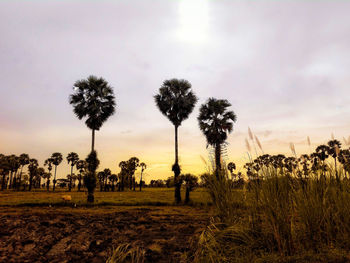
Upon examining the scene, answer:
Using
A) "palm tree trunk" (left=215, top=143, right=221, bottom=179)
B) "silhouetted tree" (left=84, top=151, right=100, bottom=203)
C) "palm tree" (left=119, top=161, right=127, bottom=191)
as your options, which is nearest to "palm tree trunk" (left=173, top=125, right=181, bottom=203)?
"silhouetted tree" (left=84, top=151, right=100, bottom=203)

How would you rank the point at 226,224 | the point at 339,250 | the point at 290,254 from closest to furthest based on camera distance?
the point at 339,250 → the point at 290,254 → the point at 226,224

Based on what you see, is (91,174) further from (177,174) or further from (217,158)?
(217,158)

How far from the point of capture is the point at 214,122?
30781 millimetres

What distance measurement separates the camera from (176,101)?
32.4 meters

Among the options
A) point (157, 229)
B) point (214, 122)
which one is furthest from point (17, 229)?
point (214, 122)

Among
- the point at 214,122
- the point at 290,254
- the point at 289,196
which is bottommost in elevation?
the point at 290,254

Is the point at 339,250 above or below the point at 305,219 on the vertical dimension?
below

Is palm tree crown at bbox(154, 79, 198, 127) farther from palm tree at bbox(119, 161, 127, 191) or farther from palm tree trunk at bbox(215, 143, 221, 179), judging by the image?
palm tree at bbox(119, 161, 127, 191)

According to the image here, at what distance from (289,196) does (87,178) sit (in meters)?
26.8

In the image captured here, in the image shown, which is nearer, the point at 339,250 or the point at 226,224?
the point at 339,250

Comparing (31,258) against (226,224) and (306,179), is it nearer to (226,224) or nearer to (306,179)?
(226,224)

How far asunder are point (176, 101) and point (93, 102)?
10032 millimetres

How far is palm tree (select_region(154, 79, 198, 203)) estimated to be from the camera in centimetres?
3218

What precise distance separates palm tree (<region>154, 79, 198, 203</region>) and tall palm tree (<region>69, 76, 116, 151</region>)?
246 inches
